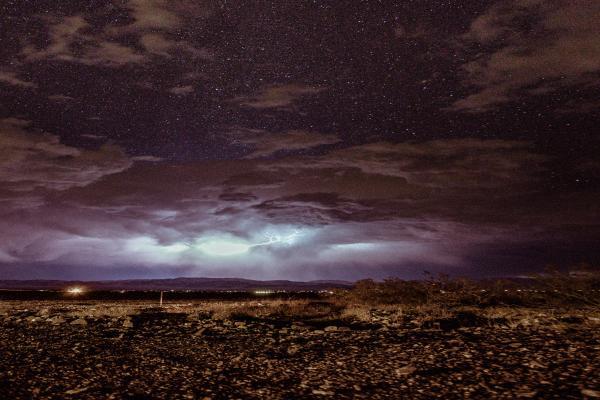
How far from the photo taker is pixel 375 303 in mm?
24188

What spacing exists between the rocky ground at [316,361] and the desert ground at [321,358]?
24mm

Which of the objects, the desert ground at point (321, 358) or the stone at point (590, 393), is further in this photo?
the desert ground at point (321, 358)

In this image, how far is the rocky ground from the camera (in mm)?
7840

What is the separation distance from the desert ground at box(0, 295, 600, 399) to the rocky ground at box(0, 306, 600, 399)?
2 centimetres

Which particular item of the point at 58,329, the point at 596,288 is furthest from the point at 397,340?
the point at 58,329

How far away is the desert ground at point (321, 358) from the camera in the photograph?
787 centimetres

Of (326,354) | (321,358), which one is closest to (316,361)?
(321,358)

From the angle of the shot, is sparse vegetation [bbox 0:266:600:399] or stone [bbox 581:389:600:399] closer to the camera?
stone [bbox 581:389:600:399]

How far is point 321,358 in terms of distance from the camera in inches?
410

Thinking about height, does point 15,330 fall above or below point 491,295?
below

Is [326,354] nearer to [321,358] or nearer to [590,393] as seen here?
[321,358]

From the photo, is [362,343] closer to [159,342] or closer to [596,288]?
[159,342]

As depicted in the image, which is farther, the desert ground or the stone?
the desert ground

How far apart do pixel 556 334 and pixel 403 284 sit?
544 inches
